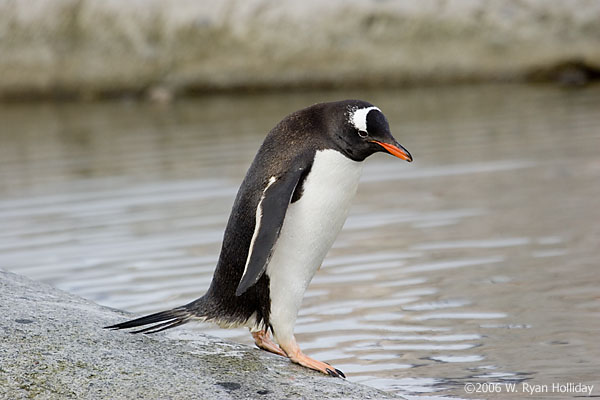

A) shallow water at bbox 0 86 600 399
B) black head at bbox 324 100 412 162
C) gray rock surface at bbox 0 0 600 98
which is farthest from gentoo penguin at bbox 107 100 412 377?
gray rock surface at bbox 0 0 600 98

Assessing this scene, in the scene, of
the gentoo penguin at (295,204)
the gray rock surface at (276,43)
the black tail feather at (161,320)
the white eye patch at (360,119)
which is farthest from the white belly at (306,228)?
the gray rock surface at (276,43)

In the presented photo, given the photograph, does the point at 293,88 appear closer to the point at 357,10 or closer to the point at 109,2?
the point at 357,10

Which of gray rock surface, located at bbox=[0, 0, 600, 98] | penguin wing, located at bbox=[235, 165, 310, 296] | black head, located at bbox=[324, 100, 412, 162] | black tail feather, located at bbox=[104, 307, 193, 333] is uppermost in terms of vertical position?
gray rock surface, located at bbox=[0, 0, 600, 98]

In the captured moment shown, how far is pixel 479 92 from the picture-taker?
1104cm

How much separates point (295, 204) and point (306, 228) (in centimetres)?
8

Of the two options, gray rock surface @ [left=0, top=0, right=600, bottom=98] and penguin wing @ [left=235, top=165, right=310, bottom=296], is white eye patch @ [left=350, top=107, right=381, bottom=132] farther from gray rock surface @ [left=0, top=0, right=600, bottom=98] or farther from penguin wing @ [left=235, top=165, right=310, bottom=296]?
gray rock surface @ [left=0, top=0, right=600, bottom=98]

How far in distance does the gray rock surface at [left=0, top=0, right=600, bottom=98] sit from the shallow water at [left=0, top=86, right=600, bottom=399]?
1.26 meters

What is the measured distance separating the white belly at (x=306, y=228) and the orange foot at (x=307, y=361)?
43 millimetres

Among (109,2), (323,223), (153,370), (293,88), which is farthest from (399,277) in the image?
(109,2)

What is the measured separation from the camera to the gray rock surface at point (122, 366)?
285 cm

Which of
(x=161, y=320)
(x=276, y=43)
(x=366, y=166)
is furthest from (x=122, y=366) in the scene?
(x=276, y=43)

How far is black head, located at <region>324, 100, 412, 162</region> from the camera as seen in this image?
323cm

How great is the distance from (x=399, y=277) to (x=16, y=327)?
1.95 meters

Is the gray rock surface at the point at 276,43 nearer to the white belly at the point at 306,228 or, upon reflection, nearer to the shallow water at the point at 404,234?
the shallow water at the point at 404,234
